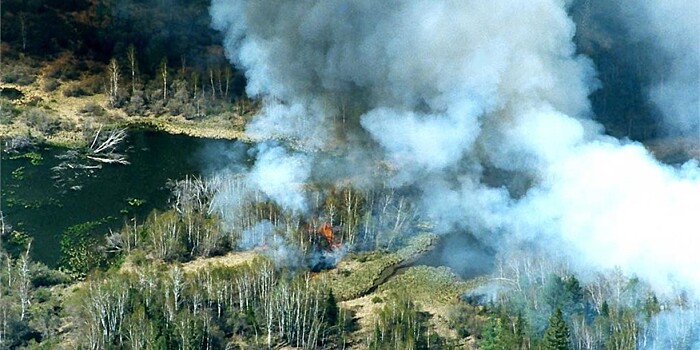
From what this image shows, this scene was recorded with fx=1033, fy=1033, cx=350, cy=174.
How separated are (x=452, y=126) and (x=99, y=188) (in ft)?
56.8

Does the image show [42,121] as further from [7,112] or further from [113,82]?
[113,82]

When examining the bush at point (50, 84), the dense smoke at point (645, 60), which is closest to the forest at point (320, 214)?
the bush at point (50, 84)

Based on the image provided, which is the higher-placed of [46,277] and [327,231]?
[327,231]

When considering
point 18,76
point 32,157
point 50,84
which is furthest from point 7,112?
point 32,157

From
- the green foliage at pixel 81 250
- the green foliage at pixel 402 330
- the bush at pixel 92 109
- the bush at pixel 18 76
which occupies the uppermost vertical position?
the bush at pixel 18 76

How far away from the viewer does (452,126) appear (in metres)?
44.5

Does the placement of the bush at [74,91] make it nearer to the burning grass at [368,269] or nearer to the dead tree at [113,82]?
the dead tree at [113,82]

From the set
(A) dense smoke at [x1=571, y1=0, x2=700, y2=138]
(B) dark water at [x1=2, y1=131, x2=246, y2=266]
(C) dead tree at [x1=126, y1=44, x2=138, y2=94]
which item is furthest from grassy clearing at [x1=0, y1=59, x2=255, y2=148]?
(A) dense smoke at [x1=571, y1=0, x2=700, y2=138]

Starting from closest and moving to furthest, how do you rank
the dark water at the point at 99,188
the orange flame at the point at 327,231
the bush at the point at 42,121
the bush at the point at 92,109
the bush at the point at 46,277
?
1. the bush at the point at 46,277
2. the orange flame at the point at 327,231
3. the dark water at the point at 99,188
4. the bush at the point at 42,121
5. the bush at the point at 92,109

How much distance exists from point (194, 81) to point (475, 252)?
87.4 feet

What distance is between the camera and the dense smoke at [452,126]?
36.9m

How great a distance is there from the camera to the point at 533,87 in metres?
41.6

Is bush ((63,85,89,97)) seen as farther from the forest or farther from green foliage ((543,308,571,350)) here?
green foliage ((543,308,571,350))

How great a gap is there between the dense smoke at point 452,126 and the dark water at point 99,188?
4.19 metres
